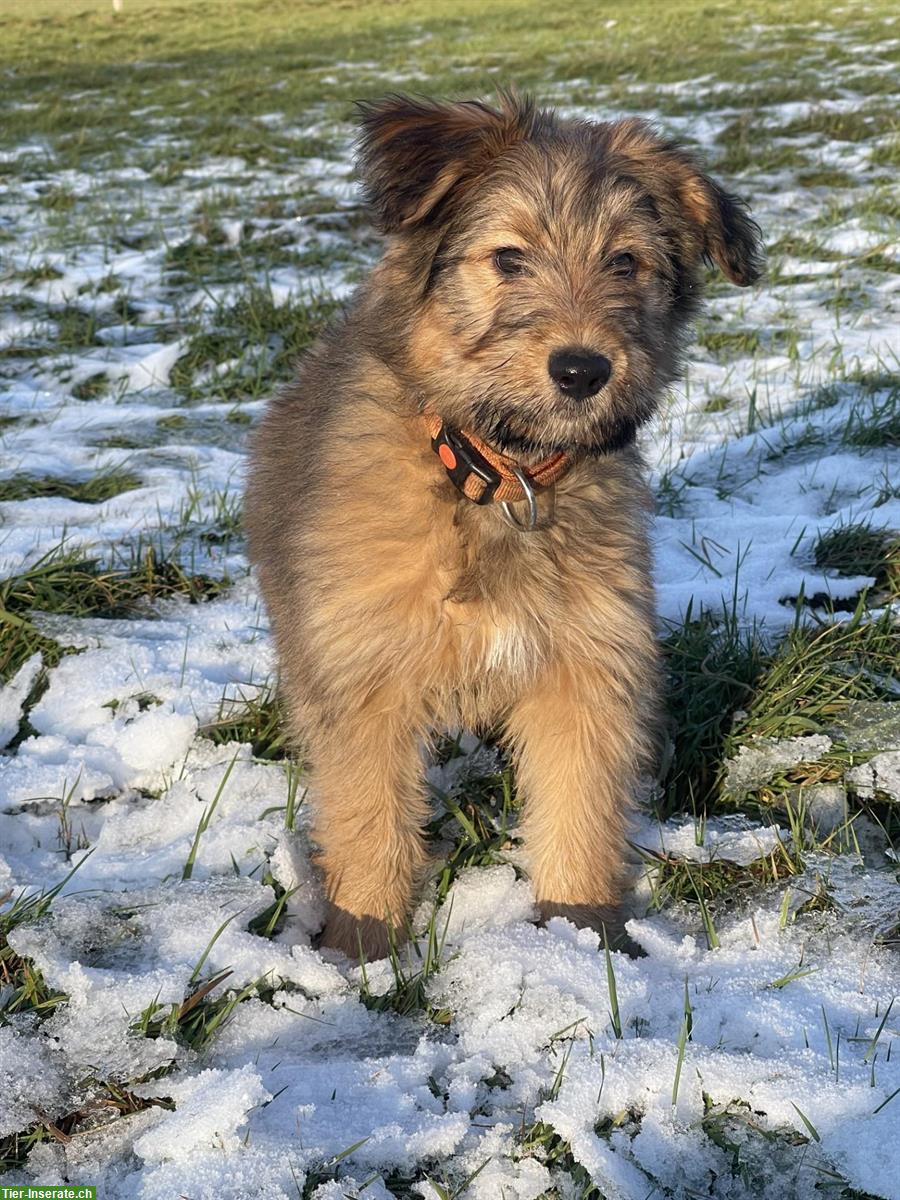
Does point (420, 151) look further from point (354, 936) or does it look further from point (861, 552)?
point (861, 552)

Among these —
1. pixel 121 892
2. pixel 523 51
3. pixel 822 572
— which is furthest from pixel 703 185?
pixel 523 51

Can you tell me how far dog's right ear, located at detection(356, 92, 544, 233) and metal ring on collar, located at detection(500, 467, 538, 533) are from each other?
24.4 inches

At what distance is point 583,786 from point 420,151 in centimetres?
151

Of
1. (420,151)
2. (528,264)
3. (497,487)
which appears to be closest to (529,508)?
(497,487)

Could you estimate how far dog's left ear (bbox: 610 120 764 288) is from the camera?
2.85 metres

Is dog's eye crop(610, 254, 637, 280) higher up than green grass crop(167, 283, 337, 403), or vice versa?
dog's eye crop(610, 254, 637, 280)

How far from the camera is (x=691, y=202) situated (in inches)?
114

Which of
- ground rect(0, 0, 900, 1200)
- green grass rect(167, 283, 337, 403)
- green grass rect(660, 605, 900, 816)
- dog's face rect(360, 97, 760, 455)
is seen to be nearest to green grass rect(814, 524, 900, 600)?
ground rect(0, 0, 900, 1200)

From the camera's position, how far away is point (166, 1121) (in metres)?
2.12

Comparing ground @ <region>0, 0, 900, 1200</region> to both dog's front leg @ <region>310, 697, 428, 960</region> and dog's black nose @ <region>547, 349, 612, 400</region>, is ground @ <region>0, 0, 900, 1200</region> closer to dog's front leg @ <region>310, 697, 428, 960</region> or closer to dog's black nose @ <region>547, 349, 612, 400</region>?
dog's front leg @ <region>310, 697, 428, 960</region>

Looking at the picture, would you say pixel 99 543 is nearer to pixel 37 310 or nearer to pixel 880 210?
pixel 37 310

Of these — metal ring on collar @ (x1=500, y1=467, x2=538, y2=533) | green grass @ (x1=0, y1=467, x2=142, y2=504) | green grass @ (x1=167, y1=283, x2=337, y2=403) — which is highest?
metal ring on collar @ (x1=500, y1=467, x2=538, y2=533)

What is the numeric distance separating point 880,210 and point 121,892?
7.24 m

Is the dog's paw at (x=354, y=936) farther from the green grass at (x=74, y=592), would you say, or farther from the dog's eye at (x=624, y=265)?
the dog's eye at (x=624, y=265)
